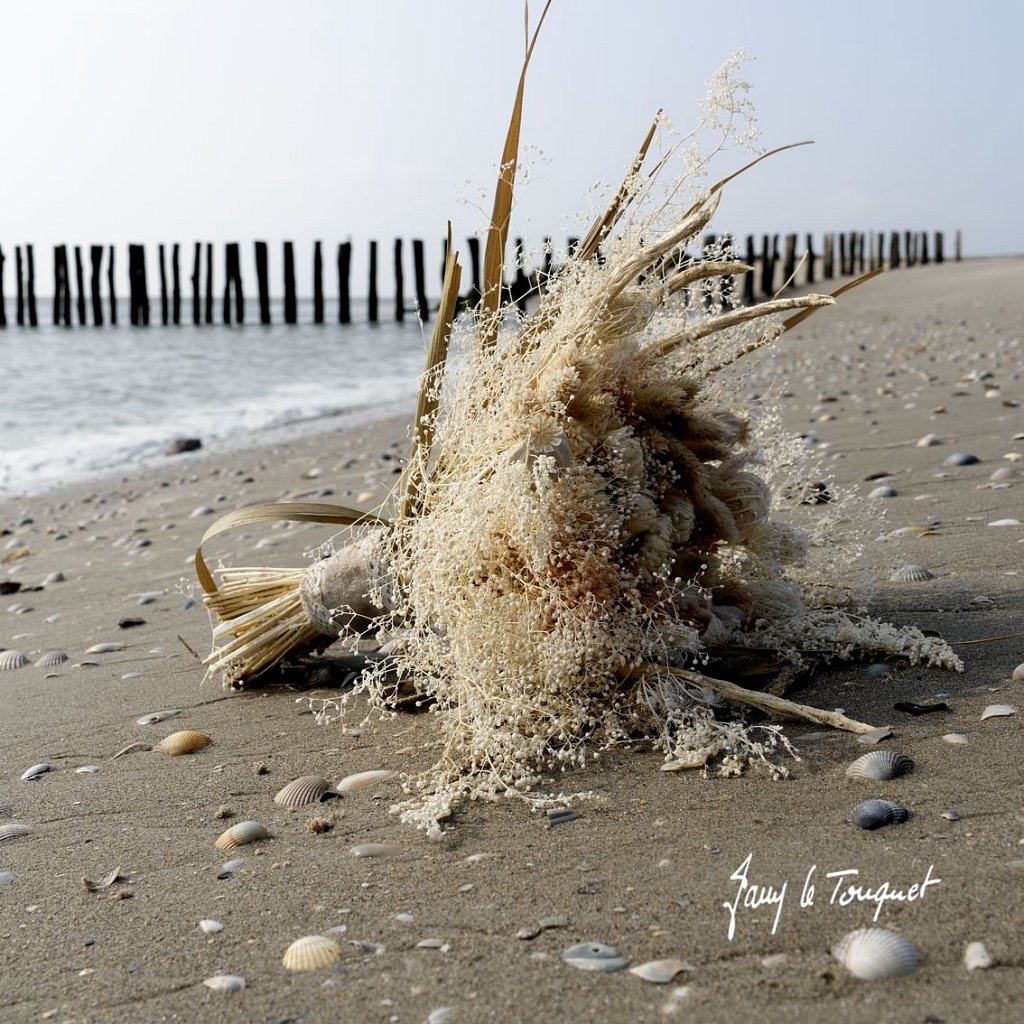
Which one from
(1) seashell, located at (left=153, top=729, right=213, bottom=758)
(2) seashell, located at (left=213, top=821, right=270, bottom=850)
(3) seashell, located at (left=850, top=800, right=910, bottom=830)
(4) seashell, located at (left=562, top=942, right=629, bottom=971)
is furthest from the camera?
(1) seashell, located at (left=153, top=729, right=213, bottom=758)

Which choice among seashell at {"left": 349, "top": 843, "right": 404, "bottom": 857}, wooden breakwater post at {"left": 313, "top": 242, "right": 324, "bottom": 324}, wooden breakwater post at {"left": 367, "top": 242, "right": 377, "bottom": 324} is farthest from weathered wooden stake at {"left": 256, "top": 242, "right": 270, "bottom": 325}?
seashell at {"left": 349, "top": 843, "right": 404, "bottom": 857}

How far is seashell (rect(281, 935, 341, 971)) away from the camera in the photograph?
1.66 metres

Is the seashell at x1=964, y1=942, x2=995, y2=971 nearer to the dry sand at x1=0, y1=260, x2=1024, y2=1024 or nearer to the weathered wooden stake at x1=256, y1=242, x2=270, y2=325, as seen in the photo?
the dry sand at x1=0, y1=260, x2=1024, y2=1024

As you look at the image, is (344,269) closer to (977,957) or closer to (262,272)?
(262,272)

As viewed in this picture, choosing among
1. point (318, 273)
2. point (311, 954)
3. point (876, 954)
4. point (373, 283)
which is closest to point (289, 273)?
point (318, 273)

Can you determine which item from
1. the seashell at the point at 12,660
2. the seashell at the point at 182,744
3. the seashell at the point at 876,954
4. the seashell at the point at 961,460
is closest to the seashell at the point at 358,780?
the seashell at the point at 182,744

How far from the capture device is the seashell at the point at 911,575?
132 inches

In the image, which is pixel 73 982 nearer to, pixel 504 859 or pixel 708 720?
pixel 504 859

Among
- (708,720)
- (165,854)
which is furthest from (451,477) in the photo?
(165,854)

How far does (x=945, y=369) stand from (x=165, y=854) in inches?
379

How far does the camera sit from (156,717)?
9.86 ft

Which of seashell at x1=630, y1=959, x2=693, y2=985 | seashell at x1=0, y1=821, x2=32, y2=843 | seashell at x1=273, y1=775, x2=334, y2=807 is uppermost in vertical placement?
seashell at x1=630, y1=959, x2=693, y2=985

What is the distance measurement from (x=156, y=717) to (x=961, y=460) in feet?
13.3

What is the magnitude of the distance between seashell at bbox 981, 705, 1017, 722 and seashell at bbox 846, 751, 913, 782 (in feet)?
0.97
